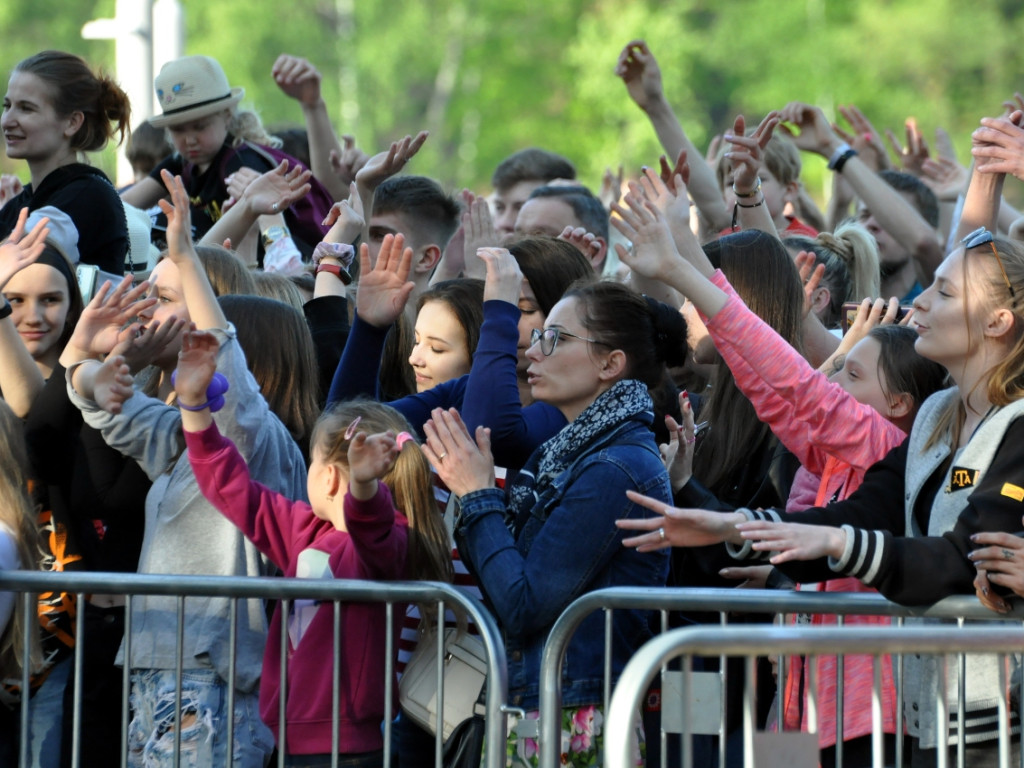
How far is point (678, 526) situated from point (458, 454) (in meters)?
0.62

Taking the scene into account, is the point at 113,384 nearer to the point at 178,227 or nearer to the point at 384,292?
the point at 178,227

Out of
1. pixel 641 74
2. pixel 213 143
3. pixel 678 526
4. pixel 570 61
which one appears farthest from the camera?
pixel 570 61

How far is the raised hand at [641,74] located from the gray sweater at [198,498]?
2.77m

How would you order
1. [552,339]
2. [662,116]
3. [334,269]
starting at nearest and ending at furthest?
[552,339] < [334,269] < [662,116]

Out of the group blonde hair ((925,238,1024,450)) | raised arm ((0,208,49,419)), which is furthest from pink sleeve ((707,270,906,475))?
raised arm ((0,208,49,419))

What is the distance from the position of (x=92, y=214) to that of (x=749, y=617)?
2961mm

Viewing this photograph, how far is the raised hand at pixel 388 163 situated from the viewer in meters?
6.14

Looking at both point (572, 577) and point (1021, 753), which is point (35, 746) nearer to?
point (572, 577)

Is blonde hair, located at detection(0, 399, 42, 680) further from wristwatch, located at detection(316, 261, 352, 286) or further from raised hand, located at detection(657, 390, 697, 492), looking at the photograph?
raised hand, located at detection(657, 390, 697, 492)

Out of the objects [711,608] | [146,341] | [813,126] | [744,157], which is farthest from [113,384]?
[813,126]

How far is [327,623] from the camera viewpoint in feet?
13.4

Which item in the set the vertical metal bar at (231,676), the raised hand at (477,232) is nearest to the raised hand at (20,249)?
the vertical metal bar at (231,676)

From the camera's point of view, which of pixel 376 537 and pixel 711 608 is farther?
pixel 376 537

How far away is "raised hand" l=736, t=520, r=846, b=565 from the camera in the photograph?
351cm
